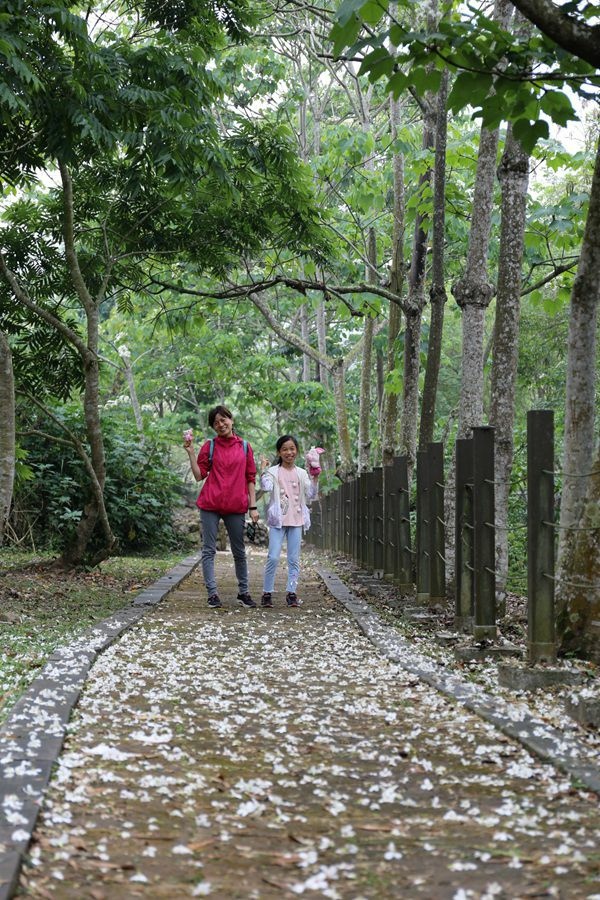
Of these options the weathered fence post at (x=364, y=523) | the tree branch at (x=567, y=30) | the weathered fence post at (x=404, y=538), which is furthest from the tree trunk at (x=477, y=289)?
the weathered fence post at (x=364, y=523)

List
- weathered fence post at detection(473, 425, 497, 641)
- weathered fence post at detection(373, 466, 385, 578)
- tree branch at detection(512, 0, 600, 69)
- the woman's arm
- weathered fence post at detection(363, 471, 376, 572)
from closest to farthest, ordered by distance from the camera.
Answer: tree branch at detection(512, 0, 600, 69)
weathered fence post at detection(473, 425, 497, 641)
the woman's arm
weathered fence post at detection(373, 466, 385, 578)
weathered fence post at detection(363, 471, 376, 572)

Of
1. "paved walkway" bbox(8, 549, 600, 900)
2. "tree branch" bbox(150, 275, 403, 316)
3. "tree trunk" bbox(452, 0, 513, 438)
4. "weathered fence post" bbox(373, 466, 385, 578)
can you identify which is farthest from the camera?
"weathered fence post" bbox(373, 466, 385, 578)

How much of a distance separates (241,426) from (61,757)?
3671cm

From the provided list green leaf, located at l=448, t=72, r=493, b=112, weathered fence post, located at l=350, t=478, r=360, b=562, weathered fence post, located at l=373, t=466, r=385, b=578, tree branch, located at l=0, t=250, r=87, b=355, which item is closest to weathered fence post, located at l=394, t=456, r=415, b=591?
weathered fence post, located at l=373, t=466, r=385, b=578

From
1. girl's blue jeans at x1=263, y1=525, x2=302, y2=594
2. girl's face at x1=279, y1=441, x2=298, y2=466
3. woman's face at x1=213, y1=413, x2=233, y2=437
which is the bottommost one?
girl's blue jeans at x1=263, y1=525, x2=302, y2=594

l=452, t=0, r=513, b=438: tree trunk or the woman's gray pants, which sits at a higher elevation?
l=452, t=0, r=513, b=438: tree trunk

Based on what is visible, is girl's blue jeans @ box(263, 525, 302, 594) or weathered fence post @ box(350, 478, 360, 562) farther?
weathered fence post @ box(350, 478, 360, 562)

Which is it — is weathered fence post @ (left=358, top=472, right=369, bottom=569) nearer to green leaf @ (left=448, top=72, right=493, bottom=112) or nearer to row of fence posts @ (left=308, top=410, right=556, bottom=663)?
row of fence posts @ (left=308, top=410, right=556, bottom=663)

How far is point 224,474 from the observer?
10.2m

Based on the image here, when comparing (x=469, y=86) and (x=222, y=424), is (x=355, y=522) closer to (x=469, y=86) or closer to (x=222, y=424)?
(x=222, y=424)

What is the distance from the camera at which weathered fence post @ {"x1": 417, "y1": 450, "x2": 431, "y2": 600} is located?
8.95 meters

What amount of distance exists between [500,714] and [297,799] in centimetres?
153

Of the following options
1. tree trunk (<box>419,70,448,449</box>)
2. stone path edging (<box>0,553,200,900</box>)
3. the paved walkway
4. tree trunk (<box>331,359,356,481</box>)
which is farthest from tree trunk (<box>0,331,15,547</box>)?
tree trunk (<box>331,359,356,481</box>)

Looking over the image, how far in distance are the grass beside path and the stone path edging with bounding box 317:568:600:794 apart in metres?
2.16
